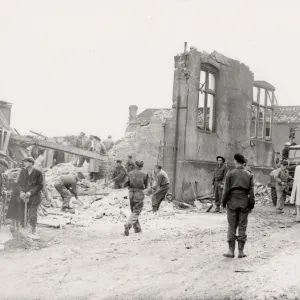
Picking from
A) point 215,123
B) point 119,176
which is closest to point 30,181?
point 119,176

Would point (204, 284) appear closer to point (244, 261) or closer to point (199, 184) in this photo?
point (244, 261)

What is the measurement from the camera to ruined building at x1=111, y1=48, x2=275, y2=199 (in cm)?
1698

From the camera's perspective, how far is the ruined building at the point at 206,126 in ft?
55.7

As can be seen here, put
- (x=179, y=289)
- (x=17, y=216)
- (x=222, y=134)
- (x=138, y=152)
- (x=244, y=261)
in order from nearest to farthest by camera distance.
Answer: (x=179, y=289) < (x=244, y=261) < (x=17, y=216) < (x=222, y=134) < (x=138, y=152)

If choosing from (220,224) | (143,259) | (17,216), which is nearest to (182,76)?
(220,224)

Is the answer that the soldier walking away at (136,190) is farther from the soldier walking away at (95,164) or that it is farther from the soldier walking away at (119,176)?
the soldier walking away at (95,164)

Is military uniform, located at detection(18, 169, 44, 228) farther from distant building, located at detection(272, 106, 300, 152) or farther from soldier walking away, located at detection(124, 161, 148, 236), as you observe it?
distant building, located at detection(272, 106, 300, 152)

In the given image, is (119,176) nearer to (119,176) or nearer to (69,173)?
(119,176)

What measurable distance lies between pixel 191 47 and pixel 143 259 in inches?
425

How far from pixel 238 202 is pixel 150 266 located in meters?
1.67

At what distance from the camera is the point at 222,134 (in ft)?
61.3

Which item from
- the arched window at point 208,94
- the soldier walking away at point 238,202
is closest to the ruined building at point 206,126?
the arched window at point 208,94

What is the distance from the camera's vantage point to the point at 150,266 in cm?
738

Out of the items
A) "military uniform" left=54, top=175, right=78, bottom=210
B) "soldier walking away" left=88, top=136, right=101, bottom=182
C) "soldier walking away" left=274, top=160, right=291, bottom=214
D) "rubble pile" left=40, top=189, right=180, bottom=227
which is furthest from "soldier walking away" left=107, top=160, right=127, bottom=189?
"soldier walking away" left=274, top=160, right=291, bottom=214
